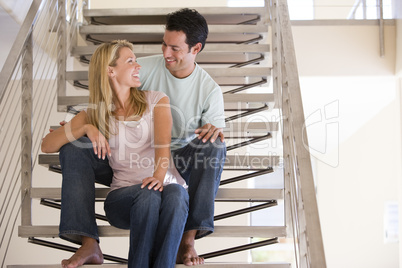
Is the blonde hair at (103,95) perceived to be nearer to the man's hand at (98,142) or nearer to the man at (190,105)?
the man's hand at (98,142)

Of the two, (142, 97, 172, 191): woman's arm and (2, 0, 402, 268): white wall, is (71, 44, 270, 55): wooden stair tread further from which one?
(2, 0, 402, 268): white wall

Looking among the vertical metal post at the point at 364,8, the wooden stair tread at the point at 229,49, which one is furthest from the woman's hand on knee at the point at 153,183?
the vertical metal post at the point at 364,8

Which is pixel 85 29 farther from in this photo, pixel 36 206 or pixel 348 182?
pixel 348 182

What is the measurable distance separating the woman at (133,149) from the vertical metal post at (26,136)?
236 mm

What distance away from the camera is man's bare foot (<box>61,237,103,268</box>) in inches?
60.8

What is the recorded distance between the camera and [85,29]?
8.61 ft

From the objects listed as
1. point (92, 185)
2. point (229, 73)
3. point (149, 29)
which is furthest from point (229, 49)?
point (92, 185)

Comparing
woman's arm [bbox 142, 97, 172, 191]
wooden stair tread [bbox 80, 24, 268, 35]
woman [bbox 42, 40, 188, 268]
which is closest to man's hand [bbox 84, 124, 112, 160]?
woman [bbox 42, 40, 188, 268]

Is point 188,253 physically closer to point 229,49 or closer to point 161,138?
point 161,138

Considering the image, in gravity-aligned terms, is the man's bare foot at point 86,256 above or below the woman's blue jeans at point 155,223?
below

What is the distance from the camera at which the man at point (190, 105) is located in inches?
66.2

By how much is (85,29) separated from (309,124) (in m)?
3.79

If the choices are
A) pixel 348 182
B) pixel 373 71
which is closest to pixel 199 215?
pixel 373 71

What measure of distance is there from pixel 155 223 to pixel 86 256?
26cm
